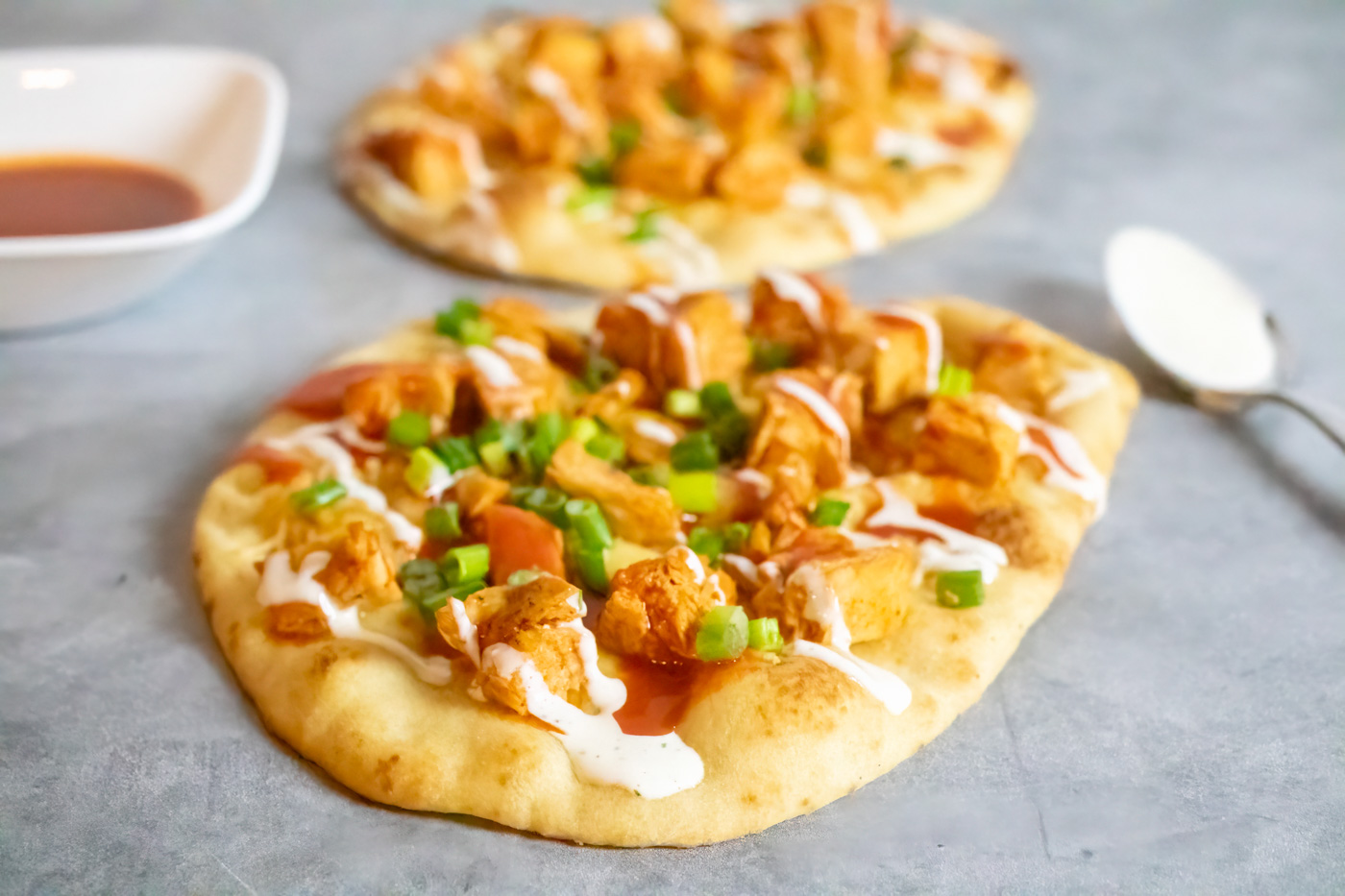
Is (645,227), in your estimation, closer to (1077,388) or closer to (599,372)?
(599,372)

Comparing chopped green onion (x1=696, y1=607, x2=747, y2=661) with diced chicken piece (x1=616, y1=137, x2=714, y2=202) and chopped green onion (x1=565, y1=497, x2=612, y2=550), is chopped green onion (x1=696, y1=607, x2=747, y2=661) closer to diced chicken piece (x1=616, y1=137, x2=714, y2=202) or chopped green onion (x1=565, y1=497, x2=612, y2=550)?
chopped green onion (x1=565, y1=497, x2=612, y2=550)

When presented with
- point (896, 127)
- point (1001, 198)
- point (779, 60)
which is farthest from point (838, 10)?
point (1001, 198)

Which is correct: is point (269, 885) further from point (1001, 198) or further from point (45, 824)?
point (1001, 198)

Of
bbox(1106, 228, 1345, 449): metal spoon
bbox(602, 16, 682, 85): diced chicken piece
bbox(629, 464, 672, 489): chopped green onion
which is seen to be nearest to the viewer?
bbox(629, 464, 672, 489): chopped green onion

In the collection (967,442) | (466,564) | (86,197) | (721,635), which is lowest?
(86,197)

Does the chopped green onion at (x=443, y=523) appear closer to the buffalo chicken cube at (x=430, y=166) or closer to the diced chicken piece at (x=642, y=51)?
the buffalo chicken cube at (x=430, y=166)

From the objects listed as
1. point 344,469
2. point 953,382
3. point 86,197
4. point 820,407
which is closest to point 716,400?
point 820,407

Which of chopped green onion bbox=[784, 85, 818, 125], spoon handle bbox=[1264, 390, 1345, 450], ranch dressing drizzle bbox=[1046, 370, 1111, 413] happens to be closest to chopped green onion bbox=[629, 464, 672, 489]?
ranch dressing drizzle bbox=[1046, 370, 1111, 413]
